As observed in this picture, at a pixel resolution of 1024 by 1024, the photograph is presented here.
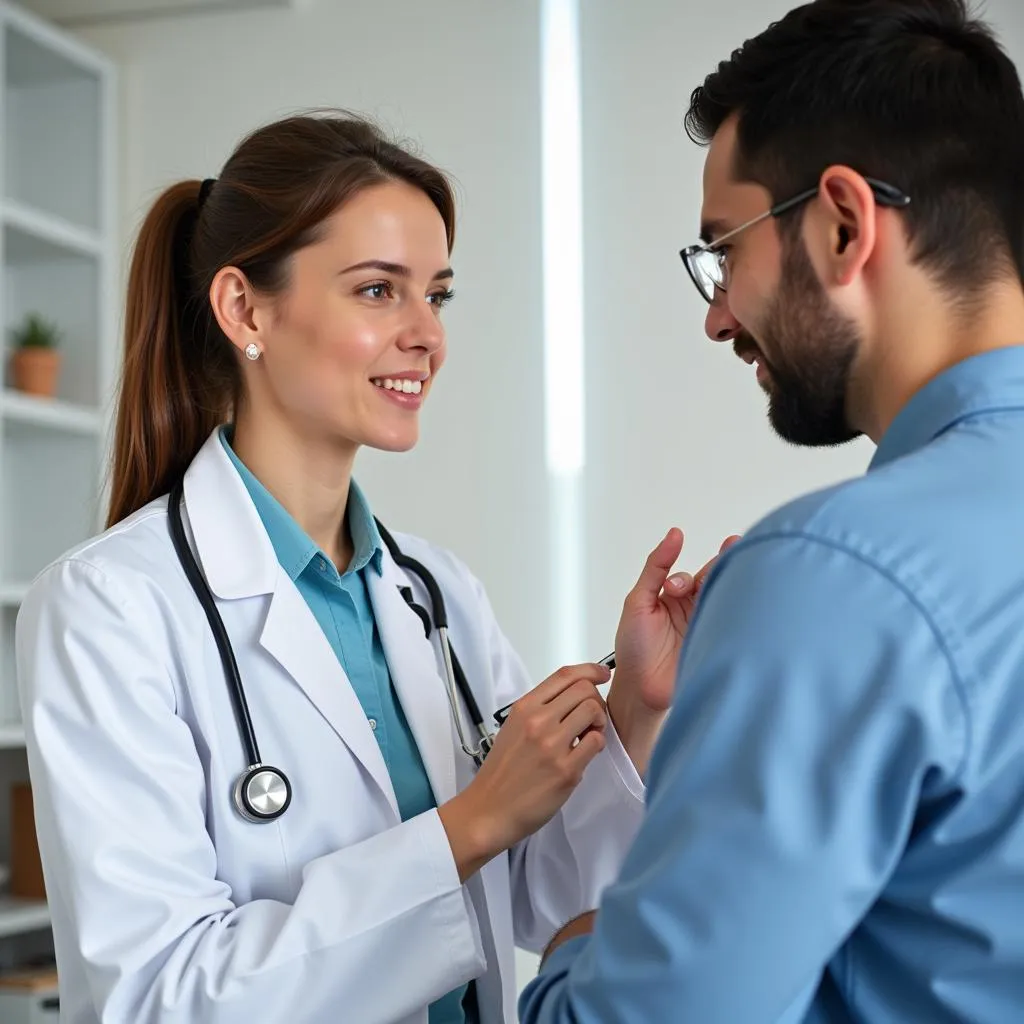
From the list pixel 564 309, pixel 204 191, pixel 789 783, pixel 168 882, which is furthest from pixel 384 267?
pixel 564 309

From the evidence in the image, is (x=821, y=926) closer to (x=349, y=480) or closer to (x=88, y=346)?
(x=349, y=480)

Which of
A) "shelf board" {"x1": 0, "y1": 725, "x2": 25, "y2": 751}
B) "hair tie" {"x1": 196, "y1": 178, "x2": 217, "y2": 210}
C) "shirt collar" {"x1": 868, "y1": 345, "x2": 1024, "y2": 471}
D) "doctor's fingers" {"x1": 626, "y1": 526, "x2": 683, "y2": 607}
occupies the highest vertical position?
"hair tie" {"x1": 196, "y1": 178, "x2": 217, "y2": 210}

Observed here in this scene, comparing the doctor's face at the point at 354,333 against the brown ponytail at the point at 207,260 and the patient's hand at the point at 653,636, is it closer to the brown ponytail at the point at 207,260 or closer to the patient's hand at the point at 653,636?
the brown ponytail at the point at 207,260

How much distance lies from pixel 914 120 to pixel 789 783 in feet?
1.57

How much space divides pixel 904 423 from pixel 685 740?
26cm

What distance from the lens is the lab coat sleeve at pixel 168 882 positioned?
3.89ft

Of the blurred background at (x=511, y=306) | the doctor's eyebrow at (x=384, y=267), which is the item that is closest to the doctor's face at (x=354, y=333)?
the doctor's eyebrow at (x=384, y=267)

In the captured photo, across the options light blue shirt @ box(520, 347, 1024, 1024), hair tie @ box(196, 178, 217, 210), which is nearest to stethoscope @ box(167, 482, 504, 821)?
hair tie @ box(196, 178, 217, 210)

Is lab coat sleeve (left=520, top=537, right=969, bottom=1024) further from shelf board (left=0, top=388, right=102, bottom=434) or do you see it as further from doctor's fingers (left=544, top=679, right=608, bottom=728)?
shelf board (left=0, top=388, right=102, bottom=434)

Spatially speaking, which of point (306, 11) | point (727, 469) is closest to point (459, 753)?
point (727, 469)

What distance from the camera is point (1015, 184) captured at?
0.95 meters

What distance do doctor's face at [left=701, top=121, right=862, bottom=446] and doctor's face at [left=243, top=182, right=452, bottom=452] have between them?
0.62 m

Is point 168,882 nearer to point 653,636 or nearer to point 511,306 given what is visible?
point 653,636

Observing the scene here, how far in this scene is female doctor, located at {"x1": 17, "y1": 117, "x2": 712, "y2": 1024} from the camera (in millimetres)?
1216
